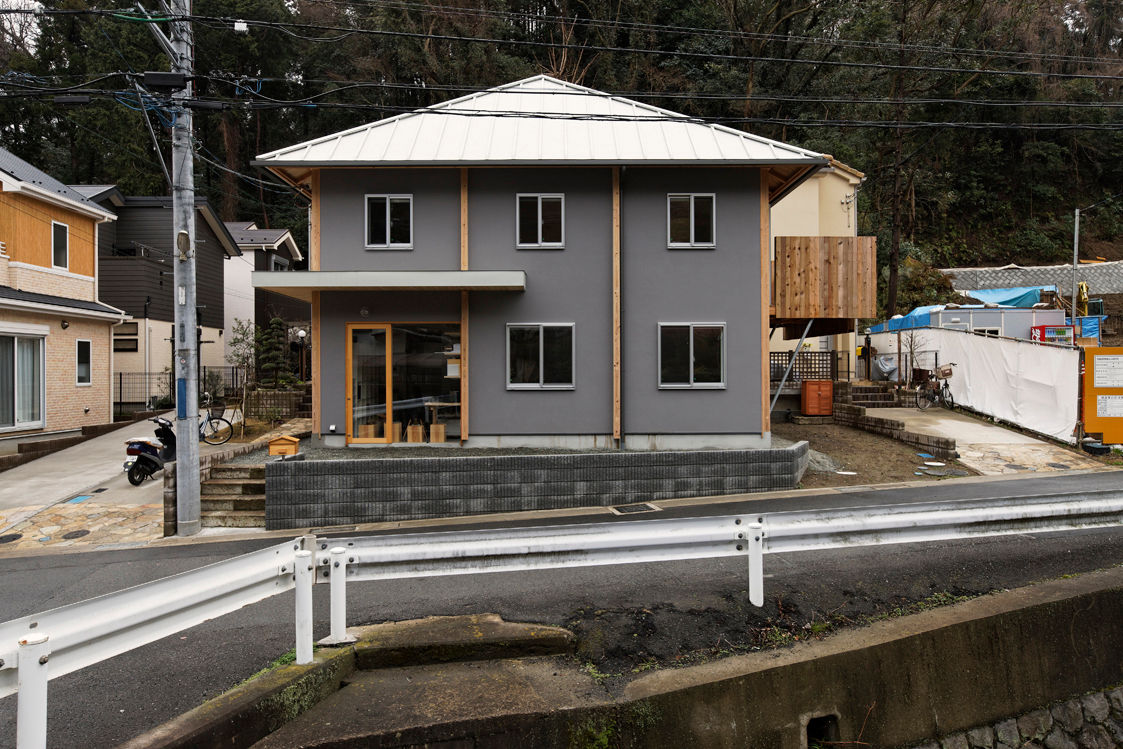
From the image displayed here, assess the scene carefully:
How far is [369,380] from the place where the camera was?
12.6 meters

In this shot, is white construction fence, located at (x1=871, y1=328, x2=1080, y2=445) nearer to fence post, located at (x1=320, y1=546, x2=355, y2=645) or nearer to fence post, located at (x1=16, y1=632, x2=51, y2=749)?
fence post, located at (x1=320, y1=546, x2=355, y2=645)

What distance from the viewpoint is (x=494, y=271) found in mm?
11938

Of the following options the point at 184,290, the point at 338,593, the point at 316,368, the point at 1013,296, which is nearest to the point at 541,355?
the point at 316,368

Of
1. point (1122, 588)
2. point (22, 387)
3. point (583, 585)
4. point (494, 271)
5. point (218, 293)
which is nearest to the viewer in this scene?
point (1122, 588)

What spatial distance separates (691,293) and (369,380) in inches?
266

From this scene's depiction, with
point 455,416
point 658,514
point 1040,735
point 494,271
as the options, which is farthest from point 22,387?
point 1040,735

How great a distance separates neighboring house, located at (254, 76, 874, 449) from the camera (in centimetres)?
1238

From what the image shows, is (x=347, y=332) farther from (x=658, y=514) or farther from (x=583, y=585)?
(x=583, y=585)

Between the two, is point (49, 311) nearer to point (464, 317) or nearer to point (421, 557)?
point (464, 317)

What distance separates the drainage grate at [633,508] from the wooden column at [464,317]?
387cm

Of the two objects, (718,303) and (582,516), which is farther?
(718,303)

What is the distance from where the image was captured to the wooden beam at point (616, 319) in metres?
12.2

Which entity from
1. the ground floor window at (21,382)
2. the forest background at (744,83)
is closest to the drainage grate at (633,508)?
the ground floor window at (21,382)

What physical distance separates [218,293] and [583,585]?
2602 centimetres
